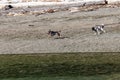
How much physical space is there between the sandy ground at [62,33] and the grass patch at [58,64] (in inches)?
47.8

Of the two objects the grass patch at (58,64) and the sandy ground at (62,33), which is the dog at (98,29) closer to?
the sandy ground at (62,33)

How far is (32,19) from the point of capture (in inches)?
1499

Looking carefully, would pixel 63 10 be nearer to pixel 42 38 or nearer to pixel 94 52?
pixel 42 38

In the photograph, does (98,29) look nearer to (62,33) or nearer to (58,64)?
(62,33)

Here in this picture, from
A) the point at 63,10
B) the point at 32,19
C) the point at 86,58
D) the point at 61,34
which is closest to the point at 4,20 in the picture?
the point at 32,19

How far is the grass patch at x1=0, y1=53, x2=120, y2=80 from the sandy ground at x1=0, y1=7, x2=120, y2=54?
1.21 meters

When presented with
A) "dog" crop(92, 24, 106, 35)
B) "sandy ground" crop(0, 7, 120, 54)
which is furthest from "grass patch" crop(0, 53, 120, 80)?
"dog" crop(92, 24, 106, 35)

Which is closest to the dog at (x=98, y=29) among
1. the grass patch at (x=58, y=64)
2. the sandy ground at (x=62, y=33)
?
the sandy ground at (x=62, y=33)

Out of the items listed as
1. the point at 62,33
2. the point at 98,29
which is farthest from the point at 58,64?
the point at 62,33

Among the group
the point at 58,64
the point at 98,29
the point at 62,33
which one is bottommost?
the point at 62,33

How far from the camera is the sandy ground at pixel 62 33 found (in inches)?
1052

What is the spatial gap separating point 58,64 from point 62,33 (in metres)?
7.41

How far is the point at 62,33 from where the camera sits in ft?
99.9

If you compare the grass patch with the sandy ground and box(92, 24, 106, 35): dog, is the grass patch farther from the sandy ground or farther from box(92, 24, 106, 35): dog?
A: box(92, 24, 106, 35): dog
